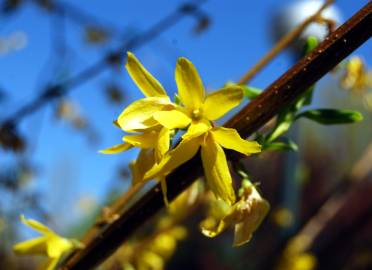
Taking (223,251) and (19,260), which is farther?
(223,251)

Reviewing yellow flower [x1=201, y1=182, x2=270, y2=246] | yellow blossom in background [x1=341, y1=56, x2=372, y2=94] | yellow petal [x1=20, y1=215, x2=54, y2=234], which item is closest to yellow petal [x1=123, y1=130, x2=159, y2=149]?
yellow flower [x1=201, y1=182, x2=270, y2=246]

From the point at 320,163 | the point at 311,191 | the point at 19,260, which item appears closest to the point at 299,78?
the point at 19,260

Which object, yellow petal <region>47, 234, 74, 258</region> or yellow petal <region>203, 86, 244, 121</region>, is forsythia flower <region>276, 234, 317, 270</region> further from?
yellow petal <region>203, 86, 244, 121</region>

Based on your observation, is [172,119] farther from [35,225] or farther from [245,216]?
[35,225]

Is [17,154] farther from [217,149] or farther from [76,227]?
[76,227]

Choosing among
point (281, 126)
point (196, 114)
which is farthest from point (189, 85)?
point (281, 126)

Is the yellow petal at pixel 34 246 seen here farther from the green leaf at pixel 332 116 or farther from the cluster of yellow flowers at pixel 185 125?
the green leaf at pixel 332 116

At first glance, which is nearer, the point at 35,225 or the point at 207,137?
the point at 207,137
